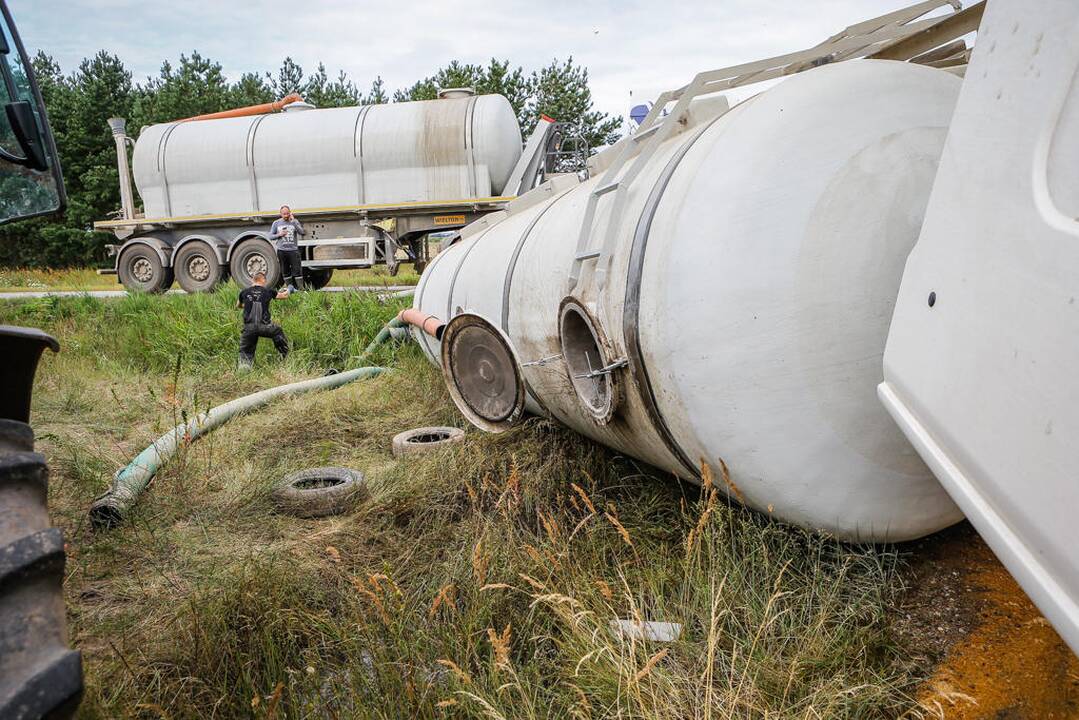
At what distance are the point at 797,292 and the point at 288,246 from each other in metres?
9.63

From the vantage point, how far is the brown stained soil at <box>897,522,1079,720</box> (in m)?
1.95

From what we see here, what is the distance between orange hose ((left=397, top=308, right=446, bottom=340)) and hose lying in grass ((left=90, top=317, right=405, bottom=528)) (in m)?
0.88

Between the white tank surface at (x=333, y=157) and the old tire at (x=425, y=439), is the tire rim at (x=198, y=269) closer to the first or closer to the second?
the white tank surface at (x=333, y=157)

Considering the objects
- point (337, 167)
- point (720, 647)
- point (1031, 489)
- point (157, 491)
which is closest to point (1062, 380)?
point (1031, 489)

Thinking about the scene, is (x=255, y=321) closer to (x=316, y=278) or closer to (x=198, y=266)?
(x=316, y=278)

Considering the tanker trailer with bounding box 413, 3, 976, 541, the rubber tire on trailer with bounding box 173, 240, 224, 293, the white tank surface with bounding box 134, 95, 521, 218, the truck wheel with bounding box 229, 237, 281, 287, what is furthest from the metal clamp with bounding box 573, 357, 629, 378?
the rubber tire on trailer with bounding box 173, 240, 224, 293

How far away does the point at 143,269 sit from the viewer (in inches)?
488

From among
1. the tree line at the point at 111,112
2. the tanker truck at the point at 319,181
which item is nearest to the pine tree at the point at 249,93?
the tree line at the point at 111,112

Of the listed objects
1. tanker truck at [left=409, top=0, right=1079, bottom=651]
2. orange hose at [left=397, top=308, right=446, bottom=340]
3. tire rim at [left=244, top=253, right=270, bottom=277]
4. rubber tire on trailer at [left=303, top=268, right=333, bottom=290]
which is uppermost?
tanker truck at [left=409, top=0, right=1079, bottom=651]

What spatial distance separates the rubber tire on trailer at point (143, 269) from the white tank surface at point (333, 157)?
0.82 meters

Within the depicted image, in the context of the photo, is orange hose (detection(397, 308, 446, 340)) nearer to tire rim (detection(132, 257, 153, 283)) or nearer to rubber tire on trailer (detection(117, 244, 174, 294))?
rubber tire on trailer (detection(117, 244, 174, 294))

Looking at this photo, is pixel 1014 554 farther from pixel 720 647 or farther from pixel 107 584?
pixel 107 584

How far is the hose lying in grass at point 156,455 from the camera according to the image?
3.37 m

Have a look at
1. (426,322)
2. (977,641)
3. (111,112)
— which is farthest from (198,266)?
(111,112)
